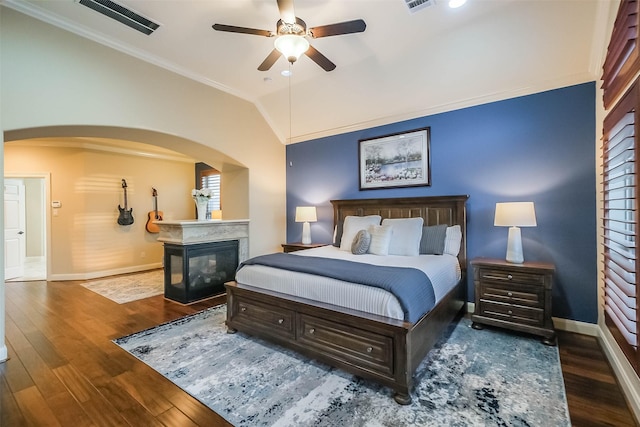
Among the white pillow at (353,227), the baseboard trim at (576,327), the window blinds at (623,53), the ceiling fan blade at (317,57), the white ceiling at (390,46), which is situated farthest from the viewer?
the white pillow at (353,227)

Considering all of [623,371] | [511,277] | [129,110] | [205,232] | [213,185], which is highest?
[129,110]

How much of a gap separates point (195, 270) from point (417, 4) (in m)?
4.29

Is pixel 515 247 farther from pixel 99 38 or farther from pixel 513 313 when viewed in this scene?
pixel 99 38

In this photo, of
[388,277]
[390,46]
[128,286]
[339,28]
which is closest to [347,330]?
[388,277]

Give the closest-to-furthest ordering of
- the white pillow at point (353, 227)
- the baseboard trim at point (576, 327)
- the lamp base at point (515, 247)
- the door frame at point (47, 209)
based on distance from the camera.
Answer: the baseboard trim at point (576, 327) → the lamp base at point (515, 247) → the white pillow at point (353, 227) → the door frame at point (47, 209)

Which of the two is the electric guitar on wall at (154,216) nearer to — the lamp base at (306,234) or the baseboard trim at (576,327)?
→ the lamp base at (306,234)

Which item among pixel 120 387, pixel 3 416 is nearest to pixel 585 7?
pixel 120 387

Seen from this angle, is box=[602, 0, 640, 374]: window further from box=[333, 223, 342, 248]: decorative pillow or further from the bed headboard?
box=[333, 223, 342, 248]: decorative pillow

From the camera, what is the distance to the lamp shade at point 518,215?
2.93 metres

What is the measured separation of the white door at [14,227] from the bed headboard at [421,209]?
723 centimetres

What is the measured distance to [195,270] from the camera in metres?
4.23

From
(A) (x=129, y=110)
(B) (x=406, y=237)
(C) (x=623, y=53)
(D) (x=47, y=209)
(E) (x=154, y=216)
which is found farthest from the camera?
(E) (x=154, y=216)

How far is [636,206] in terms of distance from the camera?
5.81 feet

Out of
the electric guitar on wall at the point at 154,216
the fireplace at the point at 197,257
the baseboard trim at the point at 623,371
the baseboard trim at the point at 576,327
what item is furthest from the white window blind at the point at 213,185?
the baseboard trim at the point at 623,371
